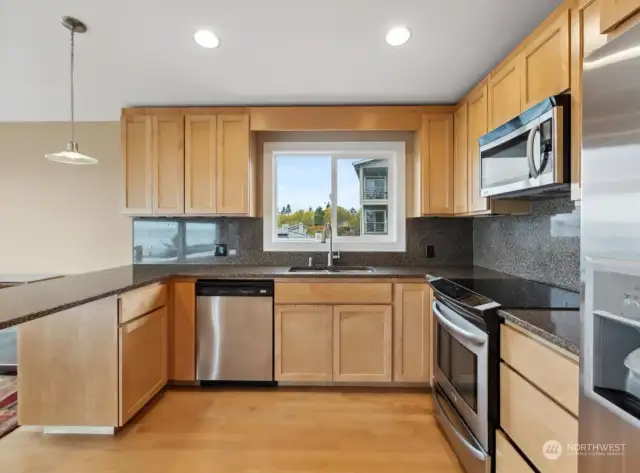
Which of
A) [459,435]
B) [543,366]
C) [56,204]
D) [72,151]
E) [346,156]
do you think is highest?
[346,156]

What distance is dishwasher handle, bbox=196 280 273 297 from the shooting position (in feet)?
9.18

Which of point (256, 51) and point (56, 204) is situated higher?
point (256, 51)

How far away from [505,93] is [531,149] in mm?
676

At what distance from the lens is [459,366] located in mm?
1949

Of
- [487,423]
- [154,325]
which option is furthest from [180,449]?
[487,423]

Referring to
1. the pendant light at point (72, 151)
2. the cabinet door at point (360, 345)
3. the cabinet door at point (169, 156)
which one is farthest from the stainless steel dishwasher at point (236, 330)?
the pendant light at point (72, 151)

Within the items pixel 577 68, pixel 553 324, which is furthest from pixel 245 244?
pixel 577 68

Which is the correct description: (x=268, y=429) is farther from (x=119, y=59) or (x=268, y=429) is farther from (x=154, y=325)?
(x=119, y=59)

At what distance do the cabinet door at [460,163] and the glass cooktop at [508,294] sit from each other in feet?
2.27

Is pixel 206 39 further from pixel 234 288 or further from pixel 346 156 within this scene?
pixel 234 288

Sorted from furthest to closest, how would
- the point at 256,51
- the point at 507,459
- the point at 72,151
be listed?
the point at 256,51 → the point at 72,151 → the point at 507,459

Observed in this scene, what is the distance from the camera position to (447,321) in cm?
204

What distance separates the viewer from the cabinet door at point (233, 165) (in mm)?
3035

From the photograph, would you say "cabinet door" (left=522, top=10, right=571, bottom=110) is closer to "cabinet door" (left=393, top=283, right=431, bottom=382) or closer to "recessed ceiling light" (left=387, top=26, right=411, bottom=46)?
"recessed ceiling light" (left=387, top=26, right=411, bottom=46)
